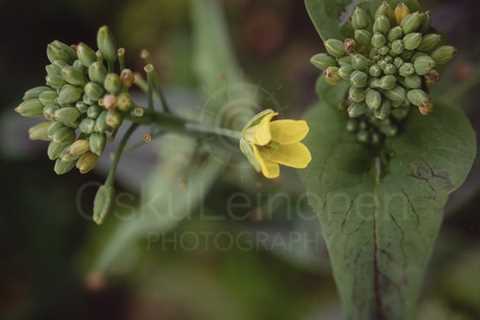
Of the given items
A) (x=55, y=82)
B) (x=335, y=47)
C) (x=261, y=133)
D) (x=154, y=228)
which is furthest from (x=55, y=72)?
(x=154, y=228)

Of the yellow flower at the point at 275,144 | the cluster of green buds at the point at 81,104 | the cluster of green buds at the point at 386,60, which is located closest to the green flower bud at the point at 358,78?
the cluster of green buds at the point at 386,60

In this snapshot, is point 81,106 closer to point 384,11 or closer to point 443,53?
point 384,11

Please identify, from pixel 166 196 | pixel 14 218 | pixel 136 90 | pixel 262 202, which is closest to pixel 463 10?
pixel 262 202

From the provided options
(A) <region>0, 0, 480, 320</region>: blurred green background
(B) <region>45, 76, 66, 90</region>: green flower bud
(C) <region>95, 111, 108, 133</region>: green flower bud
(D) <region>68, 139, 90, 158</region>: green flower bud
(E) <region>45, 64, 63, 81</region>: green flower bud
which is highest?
(E) <region>45, 64, 63, 81</region>: green flower bud

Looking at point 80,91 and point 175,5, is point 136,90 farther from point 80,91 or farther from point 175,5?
point 80,91

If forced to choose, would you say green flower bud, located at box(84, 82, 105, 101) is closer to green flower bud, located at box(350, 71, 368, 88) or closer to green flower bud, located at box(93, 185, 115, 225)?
green flower bud, located at box(93, 185, 115, 225)

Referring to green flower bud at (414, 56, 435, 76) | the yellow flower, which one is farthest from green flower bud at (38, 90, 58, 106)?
green flower bud at (414, 56, 435, 76)
